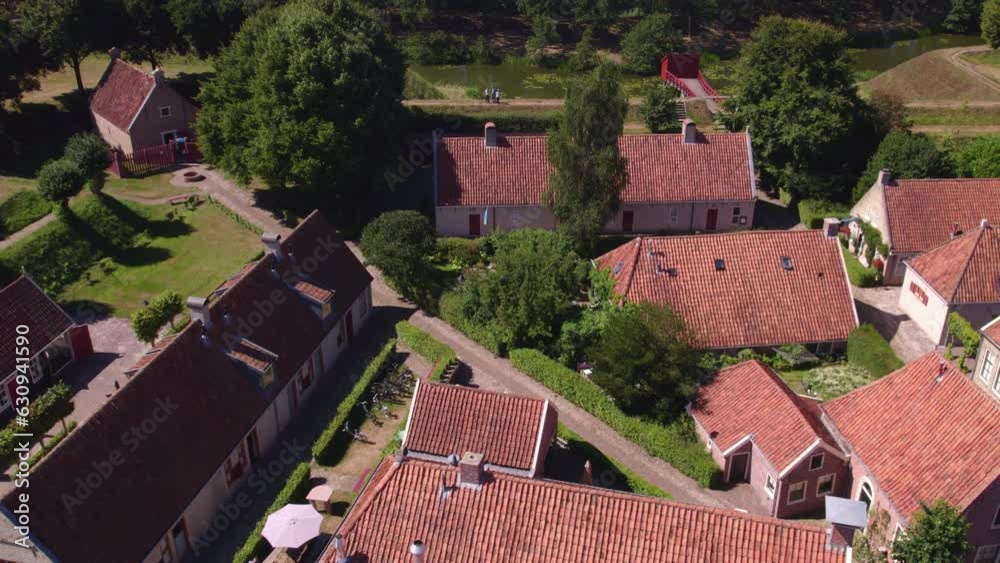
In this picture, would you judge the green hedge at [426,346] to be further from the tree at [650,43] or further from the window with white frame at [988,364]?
the tree at [650,43]

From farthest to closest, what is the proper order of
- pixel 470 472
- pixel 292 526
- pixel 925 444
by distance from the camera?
pixel 925 444 < pixel 292 526 < pixel 470 472

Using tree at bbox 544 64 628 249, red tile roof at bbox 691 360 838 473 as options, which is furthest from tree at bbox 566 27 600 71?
red tile roof at bbox 691 360 838 473

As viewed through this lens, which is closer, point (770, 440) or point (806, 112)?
point (770, 440)

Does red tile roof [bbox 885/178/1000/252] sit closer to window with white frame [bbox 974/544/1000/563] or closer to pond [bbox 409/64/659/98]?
window with white frame [bbox 974/544/1000/563]

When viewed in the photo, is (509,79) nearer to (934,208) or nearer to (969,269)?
(934,208)

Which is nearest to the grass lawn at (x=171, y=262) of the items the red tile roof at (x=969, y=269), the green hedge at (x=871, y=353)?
the green hedge at (x=871, y=353)

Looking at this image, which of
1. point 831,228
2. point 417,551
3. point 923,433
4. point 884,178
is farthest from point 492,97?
point 417,551
